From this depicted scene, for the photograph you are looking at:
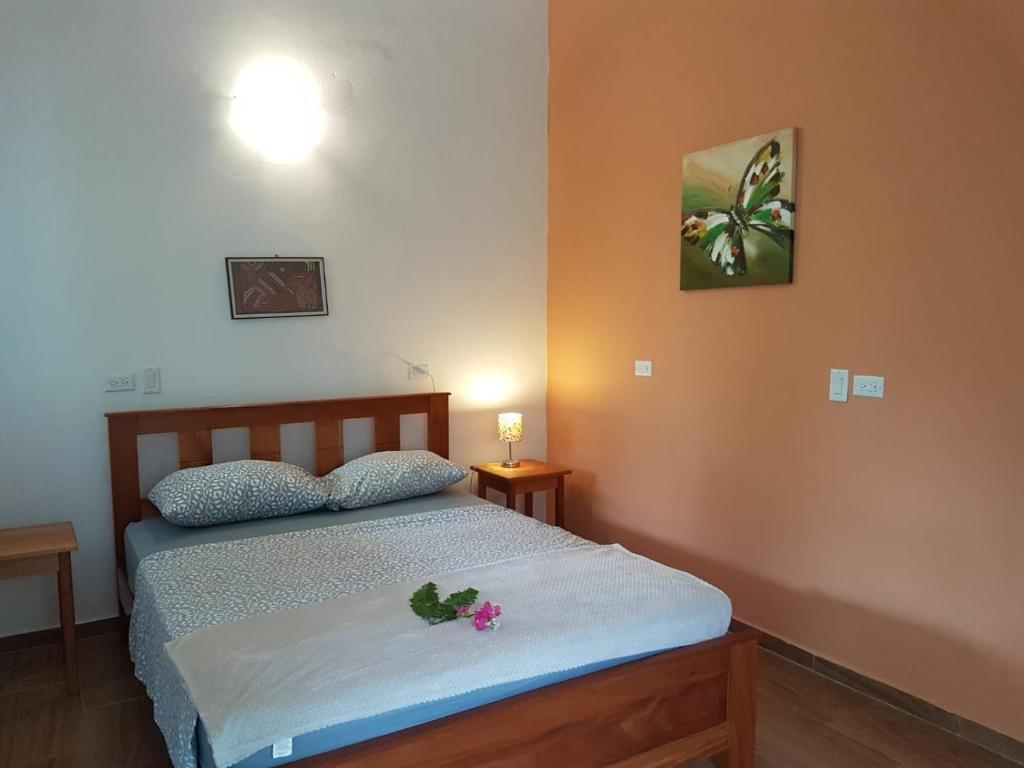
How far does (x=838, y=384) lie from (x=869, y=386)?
113 mm

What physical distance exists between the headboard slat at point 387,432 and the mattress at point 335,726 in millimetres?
497

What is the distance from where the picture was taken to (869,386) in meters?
2.46

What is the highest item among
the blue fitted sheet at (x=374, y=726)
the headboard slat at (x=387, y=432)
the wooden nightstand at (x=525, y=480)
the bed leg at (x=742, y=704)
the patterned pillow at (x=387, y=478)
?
the headboard slat at (x=387, y=432)

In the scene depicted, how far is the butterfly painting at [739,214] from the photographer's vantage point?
268cm

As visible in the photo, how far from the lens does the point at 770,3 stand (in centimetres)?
270

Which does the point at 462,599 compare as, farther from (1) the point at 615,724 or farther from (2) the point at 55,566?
(2) the point at 55,566

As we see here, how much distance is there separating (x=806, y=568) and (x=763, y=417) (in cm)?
58

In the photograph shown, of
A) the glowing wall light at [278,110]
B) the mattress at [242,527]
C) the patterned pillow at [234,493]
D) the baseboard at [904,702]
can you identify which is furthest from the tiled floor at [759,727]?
the glowing wall light at [278,110]

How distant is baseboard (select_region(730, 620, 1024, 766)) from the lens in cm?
217

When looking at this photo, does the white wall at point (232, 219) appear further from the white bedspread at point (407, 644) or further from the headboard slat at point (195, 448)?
the white bedspread at point (407, 644)

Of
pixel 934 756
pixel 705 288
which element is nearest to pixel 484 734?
pixel 934 756

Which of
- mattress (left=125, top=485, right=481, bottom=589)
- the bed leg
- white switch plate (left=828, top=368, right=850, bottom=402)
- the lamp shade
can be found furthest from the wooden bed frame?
the lamp shade

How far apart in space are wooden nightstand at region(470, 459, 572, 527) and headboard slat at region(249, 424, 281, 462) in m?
1.01

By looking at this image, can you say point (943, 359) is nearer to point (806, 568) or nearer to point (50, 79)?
point (806, 568)
